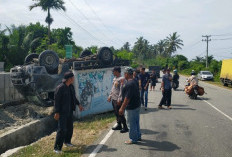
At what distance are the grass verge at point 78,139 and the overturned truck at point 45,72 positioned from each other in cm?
194

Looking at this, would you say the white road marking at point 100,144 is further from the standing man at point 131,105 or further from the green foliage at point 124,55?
the green foliage at point 124,55

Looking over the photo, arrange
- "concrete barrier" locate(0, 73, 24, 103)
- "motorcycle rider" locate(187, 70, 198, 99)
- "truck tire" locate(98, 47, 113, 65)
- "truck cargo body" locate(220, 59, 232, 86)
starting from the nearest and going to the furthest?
"truck tire" locate(98, 47, 113, 65) < "concrete barrier" locate(0, 73, 24, 103) < "motorcycle rider" locate(187, 70, 198, 99) < "truck cargo body" locate(220, 59, 232, 86)

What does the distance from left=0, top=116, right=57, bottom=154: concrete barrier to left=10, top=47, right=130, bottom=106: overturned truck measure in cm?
98

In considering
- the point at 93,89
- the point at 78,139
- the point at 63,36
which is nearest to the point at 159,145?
the point at 78,139

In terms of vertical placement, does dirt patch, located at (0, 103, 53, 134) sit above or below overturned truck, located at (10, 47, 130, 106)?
below

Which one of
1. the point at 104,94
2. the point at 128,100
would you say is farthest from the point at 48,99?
the point at 128,100

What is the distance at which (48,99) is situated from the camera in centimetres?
1045

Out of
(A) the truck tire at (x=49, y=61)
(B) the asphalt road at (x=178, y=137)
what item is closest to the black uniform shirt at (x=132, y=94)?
(B) the asphalt road at (x=178, y=137)

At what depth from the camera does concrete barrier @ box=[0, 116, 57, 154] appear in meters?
7.07

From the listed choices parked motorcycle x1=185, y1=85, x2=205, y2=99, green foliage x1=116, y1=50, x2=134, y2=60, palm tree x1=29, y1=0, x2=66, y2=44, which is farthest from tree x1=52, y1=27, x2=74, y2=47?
parked motorcycle x1=185, y1=85, x2=205, y2=99

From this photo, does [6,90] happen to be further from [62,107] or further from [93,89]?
[62,107]

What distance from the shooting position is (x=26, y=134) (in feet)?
26.3

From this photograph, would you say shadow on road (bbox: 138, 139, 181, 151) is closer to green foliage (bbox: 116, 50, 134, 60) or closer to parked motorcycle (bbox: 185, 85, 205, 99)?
parked motorcycle (bbox: 185, 85, 205, 99)

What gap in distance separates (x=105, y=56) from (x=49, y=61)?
233 cm
